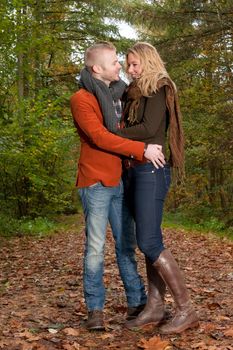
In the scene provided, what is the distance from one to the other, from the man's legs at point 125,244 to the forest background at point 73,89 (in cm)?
661

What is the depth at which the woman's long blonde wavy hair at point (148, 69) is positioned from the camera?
167 inches

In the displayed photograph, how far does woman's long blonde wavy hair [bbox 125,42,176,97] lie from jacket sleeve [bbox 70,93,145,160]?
0.42 metres

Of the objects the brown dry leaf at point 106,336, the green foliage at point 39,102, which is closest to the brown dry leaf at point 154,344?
the brown dry leaf at point 106,336

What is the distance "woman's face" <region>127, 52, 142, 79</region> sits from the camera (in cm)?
434

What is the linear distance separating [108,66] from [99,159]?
771 millimetres

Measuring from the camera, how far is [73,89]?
19.2 m

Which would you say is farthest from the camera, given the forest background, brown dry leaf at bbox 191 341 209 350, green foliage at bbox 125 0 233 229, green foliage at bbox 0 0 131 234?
green foliage at bbox 125 0 233 229

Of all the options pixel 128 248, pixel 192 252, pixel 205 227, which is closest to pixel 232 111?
pixel 205 227

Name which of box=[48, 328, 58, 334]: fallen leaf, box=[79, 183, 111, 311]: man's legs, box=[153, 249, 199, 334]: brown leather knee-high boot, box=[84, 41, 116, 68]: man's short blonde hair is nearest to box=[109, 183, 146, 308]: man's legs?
box=[79, 183, 111, 311]: man's legs

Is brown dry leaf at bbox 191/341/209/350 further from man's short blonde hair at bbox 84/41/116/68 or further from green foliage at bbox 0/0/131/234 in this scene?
green foliage at bbox 0/0/131/234

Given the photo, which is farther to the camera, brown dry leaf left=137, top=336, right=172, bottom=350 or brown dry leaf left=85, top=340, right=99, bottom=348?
brown dry leaf left=85, top=340, right=99, bottom=348

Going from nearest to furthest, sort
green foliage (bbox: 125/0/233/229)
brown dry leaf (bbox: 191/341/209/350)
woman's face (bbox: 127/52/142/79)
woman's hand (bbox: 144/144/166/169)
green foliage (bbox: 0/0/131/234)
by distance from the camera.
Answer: brown dry leaf (bbox: 191/341/209/350), woman's hand (bbox: 144/144/166/169), woman's face (bbox: 127/52/142/79), green foliage (bbox: 0/0/131/234), green foliage (bbox: 125/0/233/229)

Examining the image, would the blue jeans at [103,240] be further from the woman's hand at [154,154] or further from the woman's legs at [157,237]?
the woman's hand at [154,154]

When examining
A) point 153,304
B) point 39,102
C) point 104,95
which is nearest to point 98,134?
point 104,95
